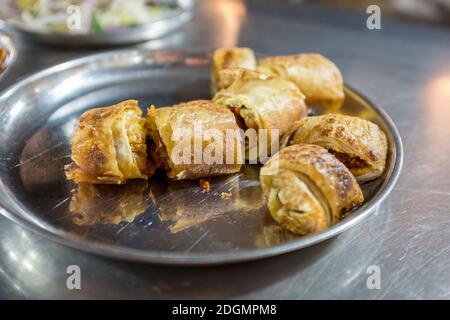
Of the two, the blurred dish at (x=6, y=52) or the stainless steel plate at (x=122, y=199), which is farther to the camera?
the blurred dish at (x=6, y=52)

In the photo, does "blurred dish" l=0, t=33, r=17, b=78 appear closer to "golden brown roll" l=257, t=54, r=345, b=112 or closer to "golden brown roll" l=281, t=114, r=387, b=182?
"golden brown roll" l=257, t=54, r=345, b=112

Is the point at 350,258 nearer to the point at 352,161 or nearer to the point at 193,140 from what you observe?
the point at 352,161

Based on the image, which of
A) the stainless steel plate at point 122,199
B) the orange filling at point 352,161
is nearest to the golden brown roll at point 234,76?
the stainless steel plate at point 122,199

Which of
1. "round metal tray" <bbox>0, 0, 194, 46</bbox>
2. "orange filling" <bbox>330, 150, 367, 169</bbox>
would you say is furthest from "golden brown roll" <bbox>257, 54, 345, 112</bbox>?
"round metal tray" <bbox>0, 0, 194, 46</bbox>

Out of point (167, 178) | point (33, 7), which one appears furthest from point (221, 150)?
point (33, 7)

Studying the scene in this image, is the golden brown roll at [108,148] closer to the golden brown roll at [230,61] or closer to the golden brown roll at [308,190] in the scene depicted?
the golden brown roll at [308,190]

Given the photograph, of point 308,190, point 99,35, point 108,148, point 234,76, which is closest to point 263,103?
point 234,76
